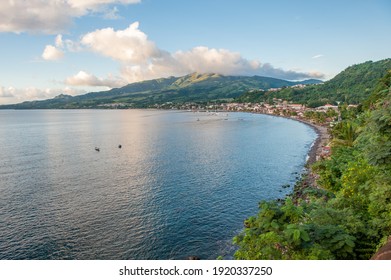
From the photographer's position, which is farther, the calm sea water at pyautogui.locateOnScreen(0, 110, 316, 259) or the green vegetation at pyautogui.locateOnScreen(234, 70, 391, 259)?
the calm sea water at pyautogui.locateOnScreen(0, 110, 316, 259)

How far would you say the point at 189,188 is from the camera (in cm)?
4516

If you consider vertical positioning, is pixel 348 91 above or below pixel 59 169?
above

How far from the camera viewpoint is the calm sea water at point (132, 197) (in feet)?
94.1

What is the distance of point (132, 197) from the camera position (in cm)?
4094

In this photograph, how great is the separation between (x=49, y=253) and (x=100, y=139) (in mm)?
71812

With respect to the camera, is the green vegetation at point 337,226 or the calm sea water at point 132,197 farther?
the calm sea water at point 132,197

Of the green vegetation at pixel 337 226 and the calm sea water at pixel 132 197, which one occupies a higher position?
the green vegetation at pixel 337 226

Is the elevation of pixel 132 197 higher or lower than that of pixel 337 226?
lower

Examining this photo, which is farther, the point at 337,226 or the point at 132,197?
the point at 132,197

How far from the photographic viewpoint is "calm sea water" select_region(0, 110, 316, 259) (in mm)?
28672

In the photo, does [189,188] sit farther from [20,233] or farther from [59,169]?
[59,169]

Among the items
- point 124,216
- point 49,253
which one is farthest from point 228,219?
point 49,253

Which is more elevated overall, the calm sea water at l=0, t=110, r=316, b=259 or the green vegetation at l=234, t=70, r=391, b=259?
the green vegetation at l=234, t=70, r=391, b=259
